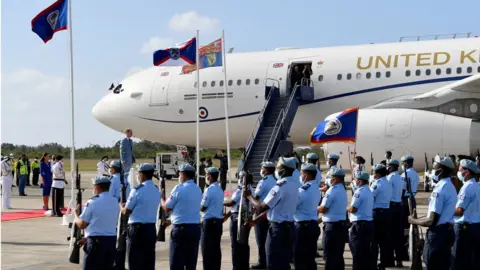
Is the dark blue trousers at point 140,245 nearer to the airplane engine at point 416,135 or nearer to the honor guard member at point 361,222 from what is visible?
the honor guard member at point 361,222

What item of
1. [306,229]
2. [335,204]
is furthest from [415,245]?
[306,229]

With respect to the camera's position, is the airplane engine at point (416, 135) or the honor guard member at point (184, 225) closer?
the honor guard member at point (184, 225)

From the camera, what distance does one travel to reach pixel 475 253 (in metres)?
9.80

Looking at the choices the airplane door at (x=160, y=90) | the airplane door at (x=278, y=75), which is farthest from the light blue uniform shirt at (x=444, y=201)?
the airplane door at (x=160, y=90)

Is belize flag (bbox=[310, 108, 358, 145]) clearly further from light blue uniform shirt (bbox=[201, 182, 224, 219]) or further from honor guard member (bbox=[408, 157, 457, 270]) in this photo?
honor guard member (bbox=[408, 157, 457, 270])

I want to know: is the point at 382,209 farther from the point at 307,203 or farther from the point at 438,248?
the point at 438,248

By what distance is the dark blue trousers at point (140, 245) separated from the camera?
30.7 ft

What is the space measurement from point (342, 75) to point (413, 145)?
13.6 ft

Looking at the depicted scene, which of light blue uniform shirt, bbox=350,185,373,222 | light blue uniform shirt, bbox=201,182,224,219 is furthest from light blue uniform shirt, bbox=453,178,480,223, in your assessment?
light blue uniform shirt, bbox=201,182,224,219

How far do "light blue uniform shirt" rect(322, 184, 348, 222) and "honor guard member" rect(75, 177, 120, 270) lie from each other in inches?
118

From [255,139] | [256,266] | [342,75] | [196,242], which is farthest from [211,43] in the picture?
[196,242]

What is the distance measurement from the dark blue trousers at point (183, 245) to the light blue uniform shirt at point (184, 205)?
0.25 ft

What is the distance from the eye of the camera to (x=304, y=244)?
1000cm

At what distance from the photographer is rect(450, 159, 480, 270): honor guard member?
373 inches
